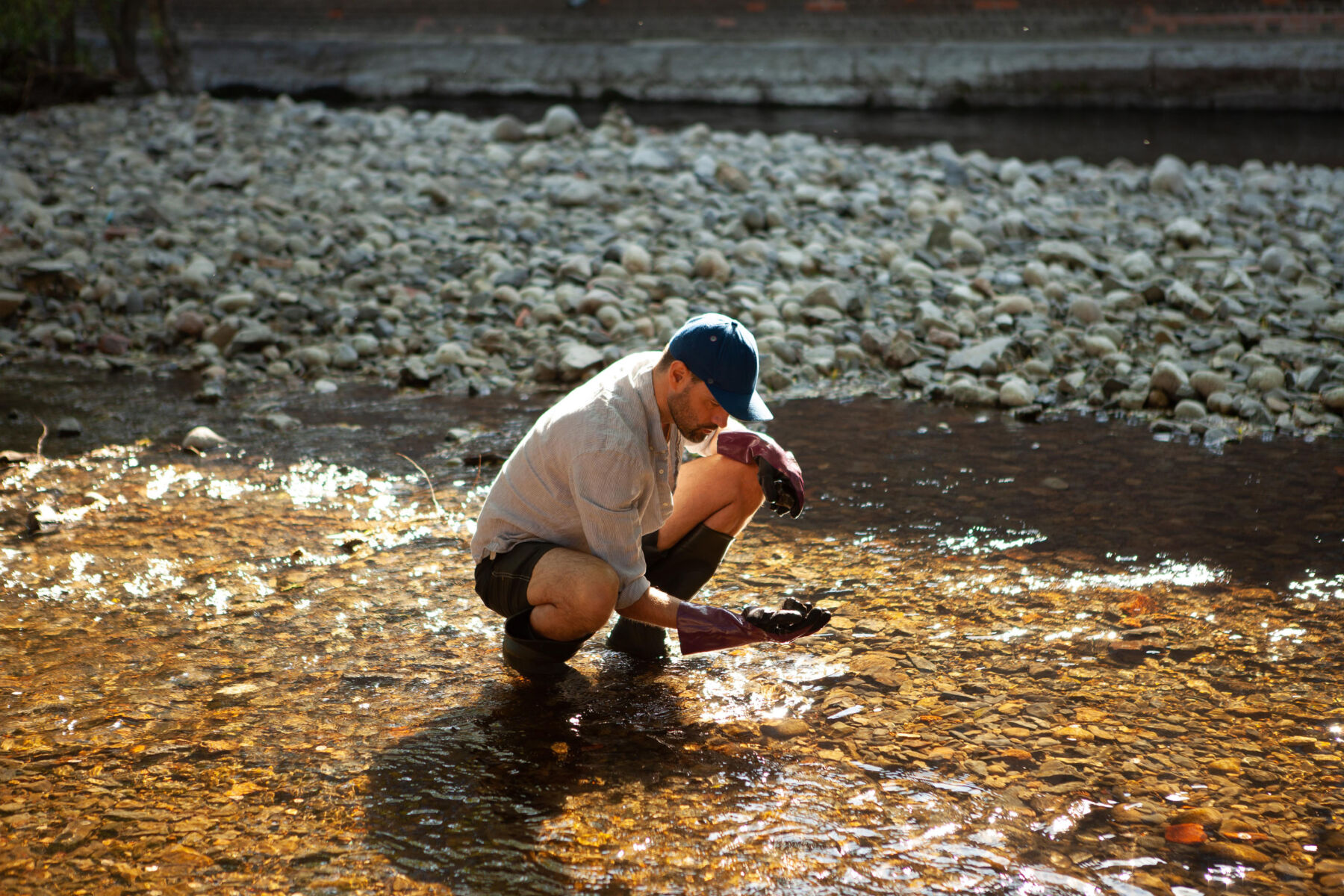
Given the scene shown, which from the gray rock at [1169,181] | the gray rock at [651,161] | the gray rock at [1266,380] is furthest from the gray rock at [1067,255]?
the gray rock at [651,161]

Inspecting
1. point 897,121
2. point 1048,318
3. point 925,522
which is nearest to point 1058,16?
point 897,121

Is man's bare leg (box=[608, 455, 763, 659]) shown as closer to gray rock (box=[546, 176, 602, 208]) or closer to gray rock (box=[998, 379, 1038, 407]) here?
gray rock (box=[998, 379, 1038, 407])

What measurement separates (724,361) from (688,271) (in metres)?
4.61

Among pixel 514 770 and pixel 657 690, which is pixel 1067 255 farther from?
pixel 514 770

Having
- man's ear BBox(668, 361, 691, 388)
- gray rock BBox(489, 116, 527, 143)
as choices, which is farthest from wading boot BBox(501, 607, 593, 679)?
gray rock BBox(489, 116, 527, 143)

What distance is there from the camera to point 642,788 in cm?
237

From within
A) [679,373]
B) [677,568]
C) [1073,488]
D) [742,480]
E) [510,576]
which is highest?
[679,373]

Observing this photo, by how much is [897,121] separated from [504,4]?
819 cm

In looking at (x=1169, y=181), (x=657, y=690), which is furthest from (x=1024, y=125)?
(x=657, y=690)

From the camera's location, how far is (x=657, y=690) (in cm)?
279

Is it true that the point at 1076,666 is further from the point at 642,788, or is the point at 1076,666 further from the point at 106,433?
the point at 106,433

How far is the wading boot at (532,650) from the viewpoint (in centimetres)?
265

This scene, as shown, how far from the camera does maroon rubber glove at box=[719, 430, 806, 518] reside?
274 cm

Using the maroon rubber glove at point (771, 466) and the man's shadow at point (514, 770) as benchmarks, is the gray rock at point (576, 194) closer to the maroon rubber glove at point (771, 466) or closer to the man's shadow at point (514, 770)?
the maroon rubber glove at point (771, 466)
